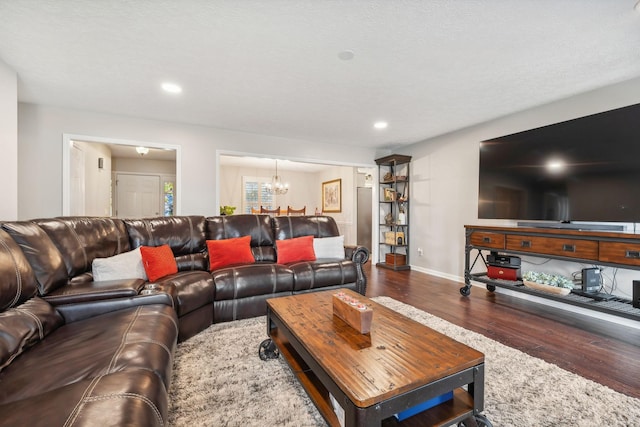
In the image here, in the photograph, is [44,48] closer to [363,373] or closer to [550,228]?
[363,373]

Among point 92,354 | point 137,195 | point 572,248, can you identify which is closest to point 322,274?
point 92,354

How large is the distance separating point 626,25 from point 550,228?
1.73 metres

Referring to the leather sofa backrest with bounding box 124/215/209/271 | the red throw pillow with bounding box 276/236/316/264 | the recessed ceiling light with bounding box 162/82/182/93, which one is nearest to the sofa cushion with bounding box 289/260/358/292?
the red throw pillow with bounding box 276/236/316/264

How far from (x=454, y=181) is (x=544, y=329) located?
2.39 metres

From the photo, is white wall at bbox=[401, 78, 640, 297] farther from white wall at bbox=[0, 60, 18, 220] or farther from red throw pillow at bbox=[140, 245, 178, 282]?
white wall at bbox=[0, 60, 18, 220]

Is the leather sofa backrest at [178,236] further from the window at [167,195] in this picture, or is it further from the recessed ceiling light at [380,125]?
the window at [167,195]

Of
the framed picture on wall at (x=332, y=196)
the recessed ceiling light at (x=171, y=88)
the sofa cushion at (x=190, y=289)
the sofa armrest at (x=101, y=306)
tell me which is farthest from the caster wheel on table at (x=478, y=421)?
the framed picture on wall at (x=332, y=196)

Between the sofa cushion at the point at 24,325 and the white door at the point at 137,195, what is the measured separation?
5.83 meters

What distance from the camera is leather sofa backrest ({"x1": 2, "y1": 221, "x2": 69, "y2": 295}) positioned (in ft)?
5.25

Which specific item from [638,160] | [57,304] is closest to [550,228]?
[638,160]

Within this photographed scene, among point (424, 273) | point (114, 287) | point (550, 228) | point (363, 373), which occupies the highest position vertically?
point (550, 228)

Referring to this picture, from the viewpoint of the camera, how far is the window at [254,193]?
7887 mm

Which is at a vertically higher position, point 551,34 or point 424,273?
point 551,34

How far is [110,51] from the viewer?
219 cm
